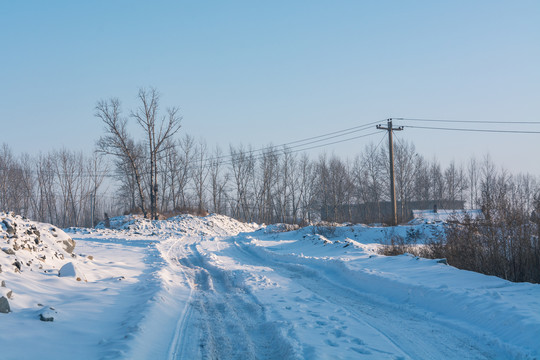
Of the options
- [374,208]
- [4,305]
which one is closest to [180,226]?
[4,305]

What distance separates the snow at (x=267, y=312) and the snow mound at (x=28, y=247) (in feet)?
0.18

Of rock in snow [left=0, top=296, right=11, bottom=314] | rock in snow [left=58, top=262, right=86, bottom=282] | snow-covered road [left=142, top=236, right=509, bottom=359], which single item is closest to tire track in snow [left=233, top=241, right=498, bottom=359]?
snow-covered road [left=142, top=236, right=509, bottom=359]

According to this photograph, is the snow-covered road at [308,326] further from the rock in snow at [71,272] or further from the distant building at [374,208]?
the distant building at [374,208]

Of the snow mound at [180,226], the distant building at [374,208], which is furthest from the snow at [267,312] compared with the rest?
the distant building at [374,208]

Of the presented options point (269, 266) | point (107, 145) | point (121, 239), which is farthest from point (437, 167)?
point (269, 266)

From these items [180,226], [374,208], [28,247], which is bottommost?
[180,226]

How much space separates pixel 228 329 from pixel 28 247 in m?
6.20

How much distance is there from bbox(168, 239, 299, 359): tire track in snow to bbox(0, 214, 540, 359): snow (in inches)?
0.7

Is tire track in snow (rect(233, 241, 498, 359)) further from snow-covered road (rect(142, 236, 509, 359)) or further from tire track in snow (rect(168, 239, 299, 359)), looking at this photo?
tire track in snow (rect(168, 239, 299, 359))

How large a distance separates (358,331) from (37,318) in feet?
15.1

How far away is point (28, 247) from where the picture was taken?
988cm

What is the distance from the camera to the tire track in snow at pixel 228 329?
5.27 metres

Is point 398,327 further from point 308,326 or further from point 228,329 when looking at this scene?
point 228,329

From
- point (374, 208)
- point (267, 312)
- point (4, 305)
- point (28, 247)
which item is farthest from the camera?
point (374, 208)
